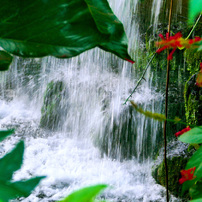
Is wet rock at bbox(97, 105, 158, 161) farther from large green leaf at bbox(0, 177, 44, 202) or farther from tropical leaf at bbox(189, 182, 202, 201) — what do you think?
large green leaf at bbox(0, 177, 44, 202)

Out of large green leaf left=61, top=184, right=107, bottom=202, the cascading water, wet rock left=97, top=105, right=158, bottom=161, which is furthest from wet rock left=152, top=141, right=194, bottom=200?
large green leaf left=61, top=184, right=107, bottom=202

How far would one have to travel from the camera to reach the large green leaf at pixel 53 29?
322 mm

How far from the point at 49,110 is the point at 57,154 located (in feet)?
3.02

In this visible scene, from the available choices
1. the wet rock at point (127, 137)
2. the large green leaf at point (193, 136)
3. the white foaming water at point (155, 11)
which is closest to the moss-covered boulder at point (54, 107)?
the wet rock at point (127, 137)

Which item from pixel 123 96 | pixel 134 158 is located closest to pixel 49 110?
pixel 123 96

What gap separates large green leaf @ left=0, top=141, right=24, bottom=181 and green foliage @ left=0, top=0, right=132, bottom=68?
0.13 m

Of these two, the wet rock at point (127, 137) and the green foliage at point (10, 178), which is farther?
the wet rock at point (127, 137)

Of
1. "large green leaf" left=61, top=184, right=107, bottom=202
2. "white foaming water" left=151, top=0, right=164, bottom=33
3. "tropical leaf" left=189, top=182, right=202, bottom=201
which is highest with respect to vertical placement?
"white foaming water" left=151, top=0, right=164, bottom=33

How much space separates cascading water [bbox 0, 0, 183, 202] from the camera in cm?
271

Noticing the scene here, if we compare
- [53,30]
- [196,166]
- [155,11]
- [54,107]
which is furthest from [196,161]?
[54,107]

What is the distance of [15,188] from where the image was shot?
0.23 metres

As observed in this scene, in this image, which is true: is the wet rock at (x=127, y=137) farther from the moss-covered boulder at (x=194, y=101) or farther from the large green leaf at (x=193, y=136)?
the large green leaf at (x=193, y=136)

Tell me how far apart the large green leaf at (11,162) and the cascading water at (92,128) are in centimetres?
231

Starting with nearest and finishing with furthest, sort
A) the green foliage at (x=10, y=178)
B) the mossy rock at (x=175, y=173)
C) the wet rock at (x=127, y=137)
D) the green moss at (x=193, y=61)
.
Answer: the green foliage at (x=10, y=178) < the mossy rock at (x=175, y=173) < the green moss at (x=193, y=61) < the wet rock at (x=127, y=137)
